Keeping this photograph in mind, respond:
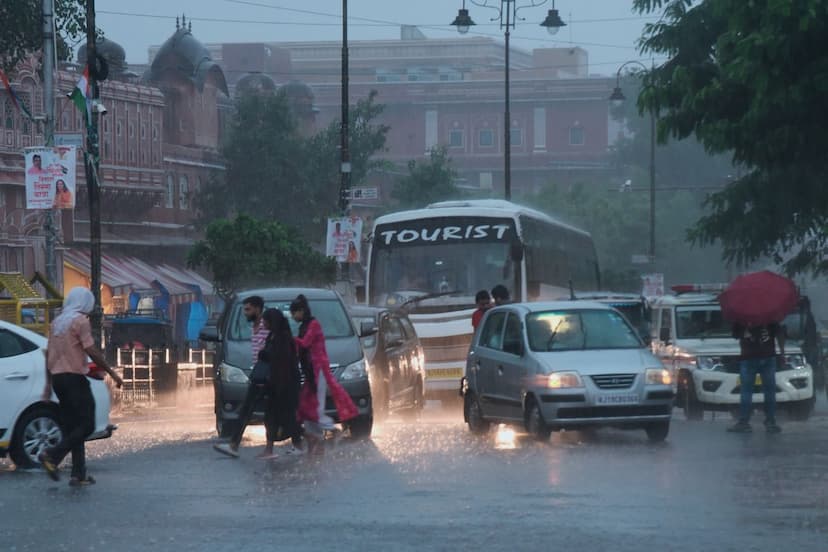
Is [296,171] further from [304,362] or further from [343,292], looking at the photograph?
[304,362]

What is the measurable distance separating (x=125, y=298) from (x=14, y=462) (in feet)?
169

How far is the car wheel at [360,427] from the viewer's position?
1972 cm

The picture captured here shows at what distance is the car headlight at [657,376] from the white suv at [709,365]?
5.61m

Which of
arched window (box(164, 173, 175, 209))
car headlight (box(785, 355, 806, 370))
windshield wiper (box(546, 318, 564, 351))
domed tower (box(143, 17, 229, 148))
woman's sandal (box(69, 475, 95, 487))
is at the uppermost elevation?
domed tower (box(143, 17, 229, 148))

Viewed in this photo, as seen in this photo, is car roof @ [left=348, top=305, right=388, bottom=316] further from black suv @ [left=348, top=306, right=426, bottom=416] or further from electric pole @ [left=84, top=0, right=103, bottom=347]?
electric pole @ [left=84, top=0, right=103, bottom=347]

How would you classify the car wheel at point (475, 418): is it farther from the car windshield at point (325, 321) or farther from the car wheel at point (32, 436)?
the car wheel at point (32, 436)

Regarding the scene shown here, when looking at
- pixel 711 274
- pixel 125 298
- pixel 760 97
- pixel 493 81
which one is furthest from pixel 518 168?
pixel 760 97

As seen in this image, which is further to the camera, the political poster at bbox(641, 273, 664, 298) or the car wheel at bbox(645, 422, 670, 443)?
the political poster at bbox(641, 273, 664, 298)

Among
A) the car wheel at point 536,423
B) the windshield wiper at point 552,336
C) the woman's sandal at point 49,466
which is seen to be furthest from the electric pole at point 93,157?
the woman's sandal at point 49,466

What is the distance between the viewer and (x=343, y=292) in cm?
3878

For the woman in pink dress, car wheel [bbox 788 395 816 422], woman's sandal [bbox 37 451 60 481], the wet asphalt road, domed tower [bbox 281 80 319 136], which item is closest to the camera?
the wet asphalt road

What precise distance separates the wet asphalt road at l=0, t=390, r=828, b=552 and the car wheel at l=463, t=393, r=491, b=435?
4.32ft

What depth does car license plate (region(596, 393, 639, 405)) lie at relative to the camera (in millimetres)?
18625

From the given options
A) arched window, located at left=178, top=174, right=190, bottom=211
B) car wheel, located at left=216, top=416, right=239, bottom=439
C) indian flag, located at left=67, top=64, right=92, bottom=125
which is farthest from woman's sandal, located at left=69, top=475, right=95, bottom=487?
arched window, located at left=178, top=174, right=190, bottom=211
